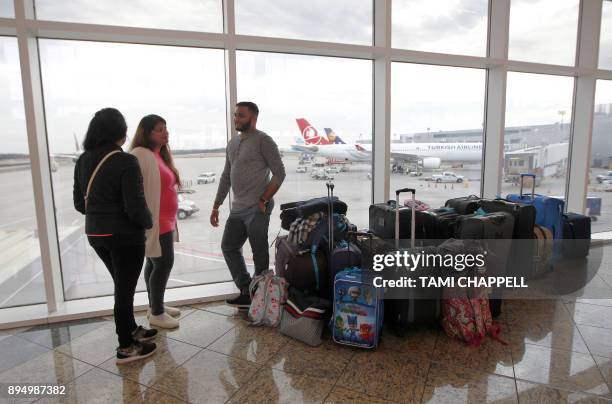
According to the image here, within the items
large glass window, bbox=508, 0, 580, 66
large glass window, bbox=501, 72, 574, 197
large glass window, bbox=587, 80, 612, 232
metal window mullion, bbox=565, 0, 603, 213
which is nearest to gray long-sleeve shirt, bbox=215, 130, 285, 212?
large glass window, bbox=501, 72, 574, 197

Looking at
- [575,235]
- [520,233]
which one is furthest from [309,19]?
[575,235]

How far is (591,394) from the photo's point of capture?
6.22ft

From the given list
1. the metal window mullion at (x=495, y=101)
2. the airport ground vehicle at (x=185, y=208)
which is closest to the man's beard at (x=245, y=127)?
the airport ground vehicle at (x=185, y=208)

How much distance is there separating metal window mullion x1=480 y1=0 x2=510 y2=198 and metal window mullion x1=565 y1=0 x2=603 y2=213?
1253mm

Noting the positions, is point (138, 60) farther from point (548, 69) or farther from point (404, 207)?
point (548, 69)

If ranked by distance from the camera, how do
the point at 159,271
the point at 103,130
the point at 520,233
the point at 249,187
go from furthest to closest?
1. the point at 520,233
2. the point at 249,187
3. the point at 159,271
4. the point at 103,130

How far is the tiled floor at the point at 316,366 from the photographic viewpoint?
194cm

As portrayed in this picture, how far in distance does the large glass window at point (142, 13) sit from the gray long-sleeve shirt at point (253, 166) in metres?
1.07

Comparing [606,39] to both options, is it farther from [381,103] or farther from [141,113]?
[141,113]

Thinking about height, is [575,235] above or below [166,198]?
below

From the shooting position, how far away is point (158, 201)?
237cm

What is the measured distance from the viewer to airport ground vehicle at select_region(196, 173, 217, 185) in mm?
3428

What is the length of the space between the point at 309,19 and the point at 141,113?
172cm

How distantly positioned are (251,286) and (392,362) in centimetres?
115
